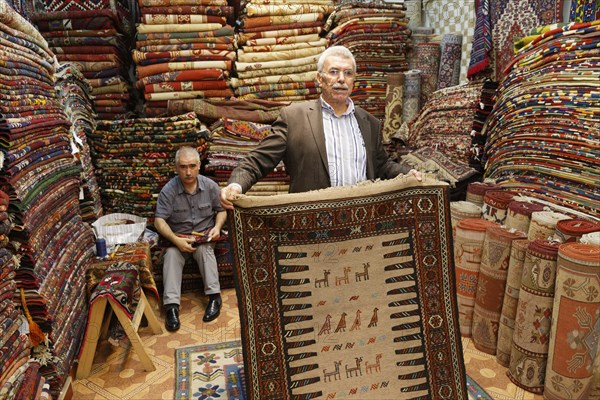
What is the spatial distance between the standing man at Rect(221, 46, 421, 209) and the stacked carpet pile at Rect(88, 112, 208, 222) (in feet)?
5.68

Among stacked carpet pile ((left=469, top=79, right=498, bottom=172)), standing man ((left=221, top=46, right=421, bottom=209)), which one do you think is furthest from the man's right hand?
stacked carpet pile ((left=469, top=79, right=498, bottom=172))

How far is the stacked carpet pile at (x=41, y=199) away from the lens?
1.97 metres

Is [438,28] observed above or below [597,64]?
above

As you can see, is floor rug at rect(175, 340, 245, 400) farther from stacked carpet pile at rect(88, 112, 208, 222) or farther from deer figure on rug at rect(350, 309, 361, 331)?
stacked carpet pile at rect(88, 112, 208, 222)

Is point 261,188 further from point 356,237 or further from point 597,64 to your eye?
point 597,64

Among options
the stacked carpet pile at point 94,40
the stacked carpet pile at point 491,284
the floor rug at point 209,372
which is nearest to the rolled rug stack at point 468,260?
the stacked carpet pile at point 491,284

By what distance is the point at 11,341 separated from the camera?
5.67ft

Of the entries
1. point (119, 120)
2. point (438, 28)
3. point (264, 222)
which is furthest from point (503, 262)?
point (119, 120)

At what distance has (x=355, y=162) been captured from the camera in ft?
7.30

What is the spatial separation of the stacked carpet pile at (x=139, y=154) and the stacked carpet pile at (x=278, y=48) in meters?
0.71

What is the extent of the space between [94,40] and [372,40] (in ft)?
7.99

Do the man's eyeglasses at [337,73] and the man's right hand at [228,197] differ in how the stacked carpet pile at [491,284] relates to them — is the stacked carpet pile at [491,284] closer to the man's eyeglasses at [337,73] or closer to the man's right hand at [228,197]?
the man's eyeglasses at [337,73]

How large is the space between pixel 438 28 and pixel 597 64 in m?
2.27

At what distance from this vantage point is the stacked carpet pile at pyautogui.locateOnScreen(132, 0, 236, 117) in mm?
3850
